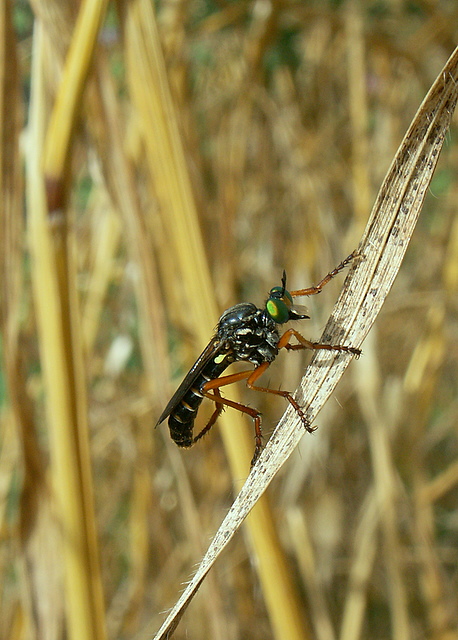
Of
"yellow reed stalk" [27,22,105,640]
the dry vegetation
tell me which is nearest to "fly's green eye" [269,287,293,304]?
the dry vegetation

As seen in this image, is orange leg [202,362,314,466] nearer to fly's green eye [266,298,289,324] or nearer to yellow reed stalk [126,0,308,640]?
fly's green eye [266,298,289,324]

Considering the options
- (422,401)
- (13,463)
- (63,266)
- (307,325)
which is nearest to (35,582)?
(63,266)

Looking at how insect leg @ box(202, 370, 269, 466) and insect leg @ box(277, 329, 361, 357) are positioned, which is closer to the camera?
insect leg @ box(277, 329, 361, 357)

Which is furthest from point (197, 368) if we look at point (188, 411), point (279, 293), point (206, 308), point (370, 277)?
point (370, 277)

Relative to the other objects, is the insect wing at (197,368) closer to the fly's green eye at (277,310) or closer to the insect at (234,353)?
the insect at (234,353)

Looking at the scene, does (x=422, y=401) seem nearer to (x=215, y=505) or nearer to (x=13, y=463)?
(x=215, y=505)

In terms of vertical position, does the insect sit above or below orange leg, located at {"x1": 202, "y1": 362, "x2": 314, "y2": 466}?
above

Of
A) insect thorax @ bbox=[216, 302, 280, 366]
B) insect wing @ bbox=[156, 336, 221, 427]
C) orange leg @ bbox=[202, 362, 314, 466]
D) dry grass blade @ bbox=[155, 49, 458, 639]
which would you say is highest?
insect thorax @ bbox=[216, 302, 280, 366]

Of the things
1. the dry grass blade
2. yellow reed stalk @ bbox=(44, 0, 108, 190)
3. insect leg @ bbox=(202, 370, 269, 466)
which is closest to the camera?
the dry grass blade
